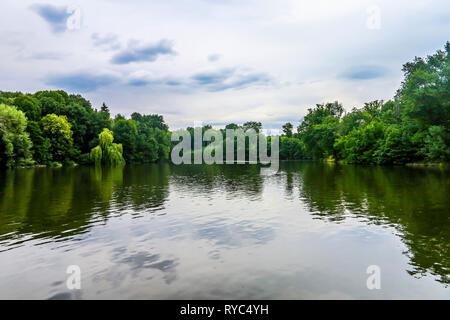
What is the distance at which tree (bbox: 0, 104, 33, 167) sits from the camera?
178 ft

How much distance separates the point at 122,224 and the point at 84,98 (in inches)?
3769

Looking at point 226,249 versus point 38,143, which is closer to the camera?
point 226,249

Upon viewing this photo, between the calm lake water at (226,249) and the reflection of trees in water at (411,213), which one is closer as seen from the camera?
the calm lake water at (226,249)

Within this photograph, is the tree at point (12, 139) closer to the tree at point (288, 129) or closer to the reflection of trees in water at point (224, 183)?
the reflection of trees in water at point (224, 183)

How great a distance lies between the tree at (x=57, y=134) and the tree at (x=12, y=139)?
11799 millimetres

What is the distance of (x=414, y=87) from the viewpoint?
47.0 meters

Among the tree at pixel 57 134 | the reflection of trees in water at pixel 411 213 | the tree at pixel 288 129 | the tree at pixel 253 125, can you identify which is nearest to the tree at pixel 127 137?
the tree at pixel 57 134

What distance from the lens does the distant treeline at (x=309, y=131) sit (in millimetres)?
44378

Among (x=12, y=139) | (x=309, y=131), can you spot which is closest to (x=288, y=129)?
(x=309, y=131)

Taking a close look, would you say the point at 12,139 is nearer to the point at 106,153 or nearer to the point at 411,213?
the point at 106,153

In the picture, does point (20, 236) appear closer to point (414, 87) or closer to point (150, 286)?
point (150, 286)

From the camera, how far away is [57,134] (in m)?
72.1

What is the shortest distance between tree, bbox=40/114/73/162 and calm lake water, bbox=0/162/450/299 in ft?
Answer: 192
